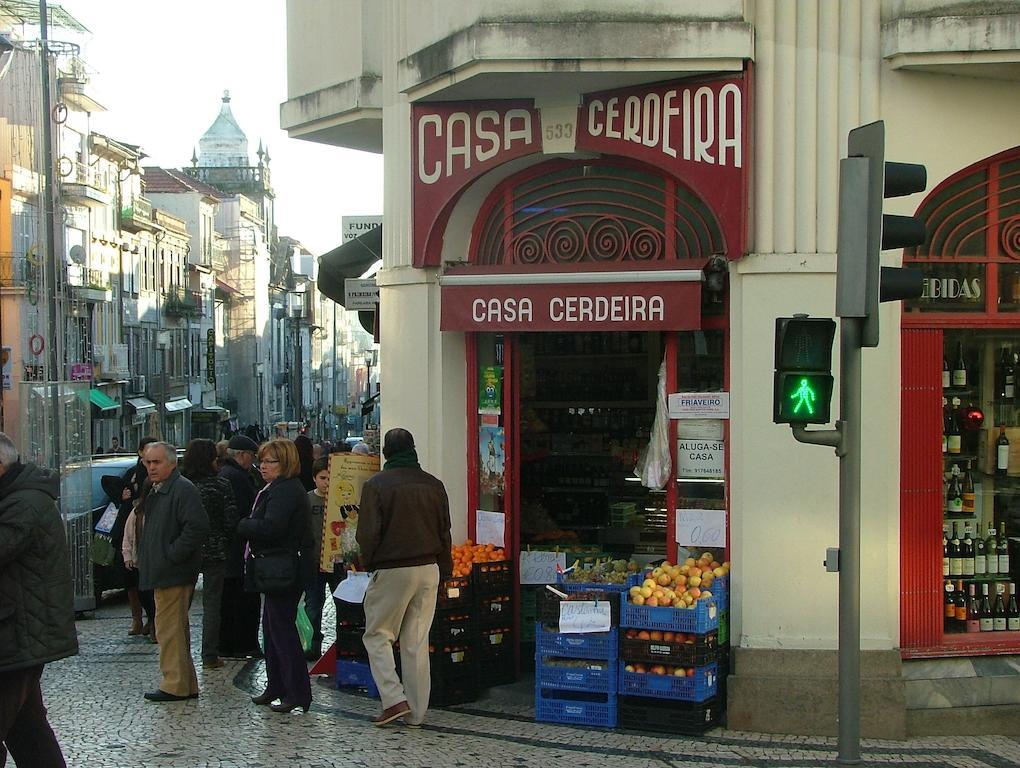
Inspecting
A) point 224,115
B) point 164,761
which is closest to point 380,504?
point 164,761

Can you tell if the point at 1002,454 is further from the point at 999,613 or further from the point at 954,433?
the point at 999,613

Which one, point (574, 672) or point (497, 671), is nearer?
point (574, 672)

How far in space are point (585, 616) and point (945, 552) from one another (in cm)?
244

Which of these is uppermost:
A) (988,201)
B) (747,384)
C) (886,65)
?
(886,65)

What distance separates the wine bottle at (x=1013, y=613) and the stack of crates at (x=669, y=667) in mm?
2093

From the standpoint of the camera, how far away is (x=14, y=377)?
4591 centimetres

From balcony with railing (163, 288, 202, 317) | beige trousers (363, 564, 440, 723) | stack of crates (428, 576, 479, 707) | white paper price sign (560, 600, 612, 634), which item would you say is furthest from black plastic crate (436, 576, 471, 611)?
balcony with railing (163, 288, 202, 317)

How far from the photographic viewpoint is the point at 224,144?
103750mm

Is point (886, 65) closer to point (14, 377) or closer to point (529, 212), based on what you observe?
point (529, 212)

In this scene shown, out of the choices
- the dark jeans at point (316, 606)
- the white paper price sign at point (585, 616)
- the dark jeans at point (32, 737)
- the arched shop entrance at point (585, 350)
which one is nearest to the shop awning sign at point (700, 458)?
the arched shop entrance at point (585, 350)

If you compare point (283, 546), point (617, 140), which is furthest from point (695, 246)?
point (283, 546)

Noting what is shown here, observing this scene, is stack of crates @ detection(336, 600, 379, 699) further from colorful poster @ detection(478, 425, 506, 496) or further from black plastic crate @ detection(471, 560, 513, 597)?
colorful poster @ detection(478, 425, 506, 496)

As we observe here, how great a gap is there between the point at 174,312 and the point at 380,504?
6250 centimetres

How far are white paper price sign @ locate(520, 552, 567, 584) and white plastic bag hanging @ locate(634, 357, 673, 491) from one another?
3.82ft
